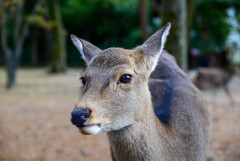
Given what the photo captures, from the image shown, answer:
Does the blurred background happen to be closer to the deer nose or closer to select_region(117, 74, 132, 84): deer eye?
select_region(117, 74, 132, 84): deer eye

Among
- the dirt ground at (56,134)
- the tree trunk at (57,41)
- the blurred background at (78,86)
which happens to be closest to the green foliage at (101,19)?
the blurred background at (78,86)

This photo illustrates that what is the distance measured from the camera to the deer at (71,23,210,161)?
2.47m

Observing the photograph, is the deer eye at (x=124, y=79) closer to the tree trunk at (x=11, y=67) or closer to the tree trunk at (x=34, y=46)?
the tree trunk at (x=11, y=67)

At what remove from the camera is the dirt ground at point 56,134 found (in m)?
5.84

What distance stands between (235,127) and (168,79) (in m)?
3.96

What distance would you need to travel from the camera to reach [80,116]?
229cm

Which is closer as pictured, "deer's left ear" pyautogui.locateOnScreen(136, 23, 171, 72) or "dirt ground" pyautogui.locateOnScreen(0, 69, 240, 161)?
"deer's left ear" pyautogui.locateOnScreen(136, 23, 171, 72)

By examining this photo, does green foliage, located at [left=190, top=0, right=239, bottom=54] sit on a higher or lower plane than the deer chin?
lower

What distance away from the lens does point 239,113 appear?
28.3 ft

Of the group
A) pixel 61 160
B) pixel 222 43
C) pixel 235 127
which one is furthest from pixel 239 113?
pixel 222 43

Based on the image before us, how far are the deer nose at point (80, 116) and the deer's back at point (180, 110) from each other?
108 cm

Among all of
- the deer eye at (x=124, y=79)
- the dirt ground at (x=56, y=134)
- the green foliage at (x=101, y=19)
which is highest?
the deer eye at (x=124, y=79)

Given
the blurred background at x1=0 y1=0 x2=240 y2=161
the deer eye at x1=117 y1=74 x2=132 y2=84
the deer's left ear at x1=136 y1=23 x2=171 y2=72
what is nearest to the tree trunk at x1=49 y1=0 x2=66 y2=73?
the blurred background at x1=0 y1=0 x2=240 y2=161

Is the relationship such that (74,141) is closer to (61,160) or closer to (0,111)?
(61,160)
